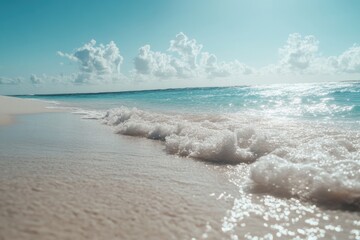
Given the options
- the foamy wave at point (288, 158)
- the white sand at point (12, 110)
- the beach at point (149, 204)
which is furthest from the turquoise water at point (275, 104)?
the beach at point (149, 204)

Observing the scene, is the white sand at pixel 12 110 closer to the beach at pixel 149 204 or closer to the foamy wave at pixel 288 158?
the foamy wave at pixel 288 158

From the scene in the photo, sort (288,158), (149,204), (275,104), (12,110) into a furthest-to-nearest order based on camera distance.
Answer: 1. (275,104)
2. (12,110)
3. (288,158)
4. (149,204)

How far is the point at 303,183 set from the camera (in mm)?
4543

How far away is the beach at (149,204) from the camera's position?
3139 mm

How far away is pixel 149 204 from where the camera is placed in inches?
152

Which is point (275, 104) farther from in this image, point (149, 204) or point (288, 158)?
point (149, 204)

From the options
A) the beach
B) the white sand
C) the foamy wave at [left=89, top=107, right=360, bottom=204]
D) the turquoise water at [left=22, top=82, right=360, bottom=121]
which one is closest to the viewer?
the beach

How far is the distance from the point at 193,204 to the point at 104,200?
4.01 ft

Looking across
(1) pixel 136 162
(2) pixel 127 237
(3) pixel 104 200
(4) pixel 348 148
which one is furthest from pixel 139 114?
(2) pixel 127 237

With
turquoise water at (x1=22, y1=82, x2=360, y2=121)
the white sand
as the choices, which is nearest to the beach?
the white sand

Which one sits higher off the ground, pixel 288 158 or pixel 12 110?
pixel 12 110

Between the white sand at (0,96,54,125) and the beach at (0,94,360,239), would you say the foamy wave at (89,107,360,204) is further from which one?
the white sand at (0,96,54,125)

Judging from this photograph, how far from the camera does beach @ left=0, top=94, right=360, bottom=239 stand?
3139 millimetres

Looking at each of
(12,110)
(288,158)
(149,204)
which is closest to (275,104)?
(12,110)
